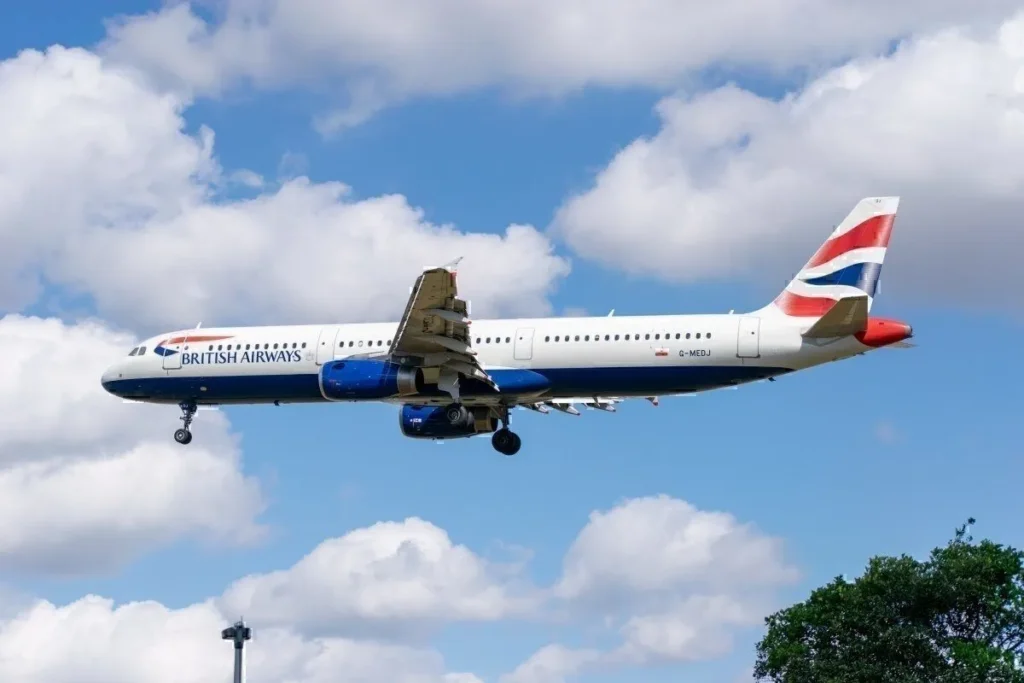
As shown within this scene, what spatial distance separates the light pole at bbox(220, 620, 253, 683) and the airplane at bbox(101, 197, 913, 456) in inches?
618

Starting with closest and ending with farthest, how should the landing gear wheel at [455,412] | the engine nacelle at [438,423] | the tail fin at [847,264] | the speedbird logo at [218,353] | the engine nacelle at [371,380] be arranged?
the tail fin at [847,264]
the engine nacelle at [371,380]
the landing gear wheel at [455,412]
the speedbird logo at [218,353]
the engine nacelle at [438,423]

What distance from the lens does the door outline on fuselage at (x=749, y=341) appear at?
224 feet

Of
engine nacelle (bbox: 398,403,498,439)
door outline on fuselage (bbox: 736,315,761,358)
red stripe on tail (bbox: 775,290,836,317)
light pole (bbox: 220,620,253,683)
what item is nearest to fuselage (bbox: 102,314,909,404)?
door outline on fuselage (bbox: 736,315,761,358)

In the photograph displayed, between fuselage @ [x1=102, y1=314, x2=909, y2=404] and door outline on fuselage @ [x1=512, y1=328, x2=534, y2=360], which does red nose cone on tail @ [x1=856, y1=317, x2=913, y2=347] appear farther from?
door outline on fuselage @ [x1=512, y1=328, x2=534, y2=360]

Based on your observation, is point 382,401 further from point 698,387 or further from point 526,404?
point 698,387

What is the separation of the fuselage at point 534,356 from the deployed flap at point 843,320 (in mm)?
389

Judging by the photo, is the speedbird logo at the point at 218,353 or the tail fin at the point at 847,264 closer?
the tail fin at the point at 847,264

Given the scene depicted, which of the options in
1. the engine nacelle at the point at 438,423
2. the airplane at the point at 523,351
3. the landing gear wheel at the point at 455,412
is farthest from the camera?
the engine nacelle at the point at 438,423

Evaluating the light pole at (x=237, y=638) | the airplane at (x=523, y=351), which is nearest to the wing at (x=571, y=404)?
the airplane at (x=523, y=351)

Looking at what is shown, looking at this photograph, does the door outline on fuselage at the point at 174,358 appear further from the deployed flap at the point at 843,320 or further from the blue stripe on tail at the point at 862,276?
the blue stripe on tail at the point at 862,276

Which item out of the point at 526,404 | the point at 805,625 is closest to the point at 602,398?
the point at 526,404

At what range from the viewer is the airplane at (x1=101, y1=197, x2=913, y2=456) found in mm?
68062

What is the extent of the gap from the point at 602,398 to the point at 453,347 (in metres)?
6.48

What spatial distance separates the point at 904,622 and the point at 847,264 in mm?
24434
